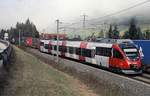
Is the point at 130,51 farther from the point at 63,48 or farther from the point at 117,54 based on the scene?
the point at 63,48

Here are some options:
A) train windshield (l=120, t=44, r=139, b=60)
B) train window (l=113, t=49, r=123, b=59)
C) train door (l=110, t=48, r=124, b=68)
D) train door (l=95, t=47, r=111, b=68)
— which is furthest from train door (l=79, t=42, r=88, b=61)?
train windshield (l=120, t=44, r=139, b=60)

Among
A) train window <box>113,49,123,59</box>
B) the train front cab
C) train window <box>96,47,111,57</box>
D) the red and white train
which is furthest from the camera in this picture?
train window <box>96,47,111,57</box>

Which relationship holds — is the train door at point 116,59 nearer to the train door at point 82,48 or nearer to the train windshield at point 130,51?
the train windshield at point 130,51

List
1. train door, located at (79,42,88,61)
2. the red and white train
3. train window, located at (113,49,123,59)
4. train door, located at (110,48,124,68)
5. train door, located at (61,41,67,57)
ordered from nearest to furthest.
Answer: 1. the red and white train
2. train door, located at (110,48,124,68)
3. train window, located at (113,49,123,59)
4. train door, located at (79,42,88,61)
5. train door, located at (61,41,67,57)

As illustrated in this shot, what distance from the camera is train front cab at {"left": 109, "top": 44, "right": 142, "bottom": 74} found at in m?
32.0

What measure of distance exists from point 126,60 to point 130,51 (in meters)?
1.26

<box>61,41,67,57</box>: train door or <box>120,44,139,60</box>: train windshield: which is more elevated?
<box>120,44,139,60</box>: train windshield

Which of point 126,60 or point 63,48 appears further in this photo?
point 63,48

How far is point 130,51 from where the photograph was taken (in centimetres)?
3316

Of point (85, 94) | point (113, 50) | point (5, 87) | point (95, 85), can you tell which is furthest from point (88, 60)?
point (5, 87)

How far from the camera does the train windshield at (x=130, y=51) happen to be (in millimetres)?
32825

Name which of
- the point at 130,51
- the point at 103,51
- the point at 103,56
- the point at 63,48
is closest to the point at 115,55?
the point at 130,51

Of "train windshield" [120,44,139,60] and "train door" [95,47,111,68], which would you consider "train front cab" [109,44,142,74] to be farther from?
"train door" [95,47,111,68]

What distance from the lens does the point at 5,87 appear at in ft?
51.7
